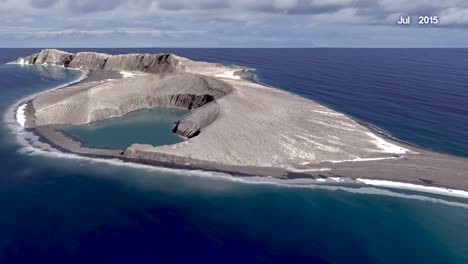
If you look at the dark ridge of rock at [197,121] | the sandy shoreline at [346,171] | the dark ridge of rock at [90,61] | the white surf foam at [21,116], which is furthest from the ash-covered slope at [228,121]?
the dark ridge of rock at [90,61]

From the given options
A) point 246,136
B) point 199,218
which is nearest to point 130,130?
point 246,136

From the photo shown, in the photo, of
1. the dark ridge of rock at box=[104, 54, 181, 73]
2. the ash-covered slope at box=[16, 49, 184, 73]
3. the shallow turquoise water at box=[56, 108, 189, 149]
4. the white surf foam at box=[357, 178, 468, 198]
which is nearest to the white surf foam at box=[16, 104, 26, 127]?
the shallow turquoise water at box=[56, 108, 189, 149]

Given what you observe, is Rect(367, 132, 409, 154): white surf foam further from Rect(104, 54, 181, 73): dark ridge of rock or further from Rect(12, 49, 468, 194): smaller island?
Rect(104, 54, 181, 73): dark ridge of rock

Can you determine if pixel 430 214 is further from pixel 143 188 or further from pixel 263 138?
pixel 143 188

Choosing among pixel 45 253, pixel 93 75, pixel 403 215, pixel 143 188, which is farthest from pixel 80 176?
pixel 93 75

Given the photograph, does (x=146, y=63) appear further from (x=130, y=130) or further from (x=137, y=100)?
(x=130, y=130)
